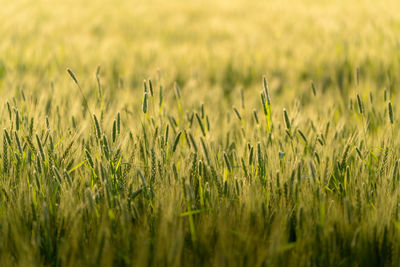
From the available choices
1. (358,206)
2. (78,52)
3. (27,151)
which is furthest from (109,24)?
(358,206)

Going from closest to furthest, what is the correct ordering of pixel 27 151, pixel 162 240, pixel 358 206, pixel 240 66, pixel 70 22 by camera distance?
pixel 162 240
pixel 358 206
pixel 27 151
pixel 240 66
pixel 70 22

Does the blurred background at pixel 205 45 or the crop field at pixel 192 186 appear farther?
the blurred background at pixel 205 45

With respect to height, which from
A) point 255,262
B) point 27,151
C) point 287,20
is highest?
point 287,20

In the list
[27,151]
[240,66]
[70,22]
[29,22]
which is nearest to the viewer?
[27,151]

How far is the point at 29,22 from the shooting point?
4.07 meters

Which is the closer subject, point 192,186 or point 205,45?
point 192,186

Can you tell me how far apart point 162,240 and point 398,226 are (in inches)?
19.1

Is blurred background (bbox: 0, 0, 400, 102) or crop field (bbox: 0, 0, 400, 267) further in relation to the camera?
blurred background (bbox: 0, 0, 400, 102)

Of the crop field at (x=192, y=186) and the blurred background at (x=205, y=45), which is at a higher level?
the blurred background at (x=205, y=45)

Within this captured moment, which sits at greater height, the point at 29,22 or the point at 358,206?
the point at 29,22

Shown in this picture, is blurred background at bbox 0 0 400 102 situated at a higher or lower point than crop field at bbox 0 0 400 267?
higher

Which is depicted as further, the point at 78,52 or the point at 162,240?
the point at 78,52

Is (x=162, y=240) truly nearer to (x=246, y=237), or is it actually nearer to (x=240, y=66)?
(x=246, y=237)

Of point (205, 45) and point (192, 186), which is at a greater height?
point (205, 45)
